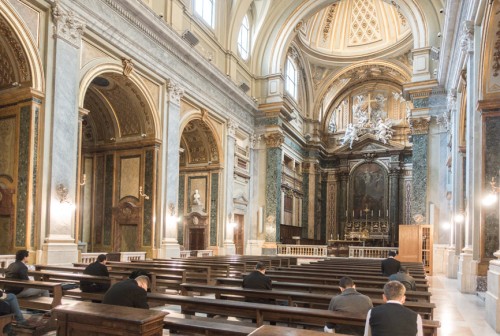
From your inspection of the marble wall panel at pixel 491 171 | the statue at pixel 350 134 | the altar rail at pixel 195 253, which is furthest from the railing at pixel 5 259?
the statue at pixel 350 134

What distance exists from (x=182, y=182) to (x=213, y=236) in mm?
2791

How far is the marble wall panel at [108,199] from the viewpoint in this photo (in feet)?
51.2

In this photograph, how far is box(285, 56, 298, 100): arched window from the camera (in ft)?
87.1

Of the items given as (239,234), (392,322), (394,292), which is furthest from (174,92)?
(392,322)

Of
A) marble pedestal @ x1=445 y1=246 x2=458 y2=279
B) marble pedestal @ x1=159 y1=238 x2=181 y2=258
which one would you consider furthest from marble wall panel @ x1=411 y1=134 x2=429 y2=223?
marble pedestal @ x1=159 y1=238 x2=181 y2=258

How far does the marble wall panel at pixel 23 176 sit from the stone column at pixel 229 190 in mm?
10144

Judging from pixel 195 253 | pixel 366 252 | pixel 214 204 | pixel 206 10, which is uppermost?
pixel 206 10

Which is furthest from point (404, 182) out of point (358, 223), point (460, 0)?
point (460, 0)

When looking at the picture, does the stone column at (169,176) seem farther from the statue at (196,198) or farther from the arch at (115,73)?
the statue at (196,198)

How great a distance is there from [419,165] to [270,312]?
53.0 ft

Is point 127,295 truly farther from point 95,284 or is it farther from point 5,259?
point 5,259

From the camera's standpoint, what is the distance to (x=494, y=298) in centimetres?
699

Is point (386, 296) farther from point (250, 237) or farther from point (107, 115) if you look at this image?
point (250, 237)

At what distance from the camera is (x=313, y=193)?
1160 inches
